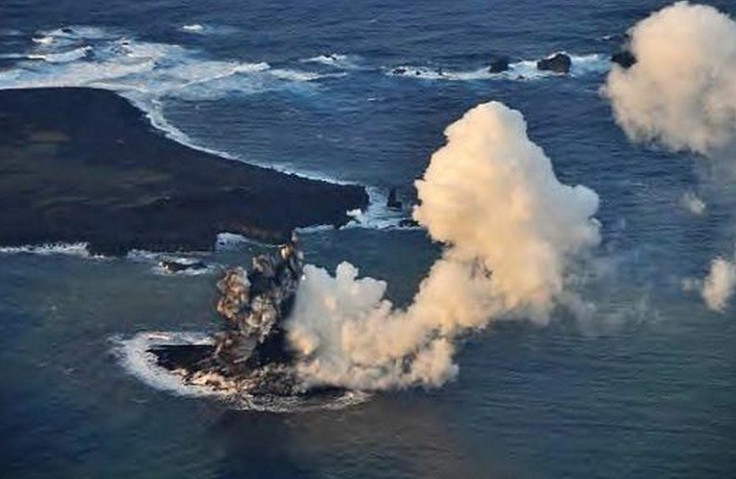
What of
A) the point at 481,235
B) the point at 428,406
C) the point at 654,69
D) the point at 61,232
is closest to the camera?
the point at 428,406

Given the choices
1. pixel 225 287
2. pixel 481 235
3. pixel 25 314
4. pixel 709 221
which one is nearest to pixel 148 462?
pixel 225 287

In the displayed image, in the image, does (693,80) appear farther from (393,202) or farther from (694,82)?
(393,202)

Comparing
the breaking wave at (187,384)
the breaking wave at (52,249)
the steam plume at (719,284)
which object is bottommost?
the breaking wave at (187,384)

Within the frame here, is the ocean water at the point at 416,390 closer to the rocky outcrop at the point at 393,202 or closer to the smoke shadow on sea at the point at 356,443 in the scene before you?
the smoke shadow on sea at the point at 356,443

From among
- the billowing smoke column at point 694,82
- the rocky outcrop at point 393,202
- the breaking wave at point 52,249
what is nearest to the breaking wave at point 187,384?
the breaking wave at point 52,249

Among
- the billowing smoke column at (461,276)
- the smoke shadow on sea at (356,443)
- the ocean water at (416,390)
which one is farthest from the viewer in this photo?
the billowing smoke column at (461,276)

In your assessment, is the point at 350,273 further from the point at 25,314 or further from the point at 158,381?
the point at 25,314
